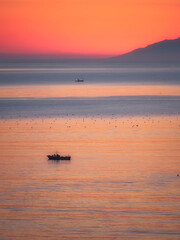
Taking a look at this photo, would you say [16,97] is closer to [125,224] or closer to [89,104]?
[89,104]

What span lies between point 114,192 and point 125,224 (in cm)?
413

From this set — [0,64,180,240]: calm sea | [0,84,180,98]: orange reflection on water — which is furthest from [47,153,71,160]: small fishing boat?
[0,84,180,98]: orange reflection on water

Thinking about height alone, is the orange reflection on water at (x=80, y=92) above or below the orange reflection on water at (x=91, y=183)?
above

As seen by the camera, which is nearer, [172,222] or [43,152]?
[172,222]

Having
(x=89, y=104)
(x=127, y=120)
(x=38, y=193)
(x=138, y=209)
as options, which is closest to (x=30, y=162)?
(x=38, y=193)

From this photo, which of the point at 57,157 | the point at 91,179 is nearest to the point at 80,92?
the point at 57,157

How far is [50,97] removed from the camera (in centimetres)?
8425

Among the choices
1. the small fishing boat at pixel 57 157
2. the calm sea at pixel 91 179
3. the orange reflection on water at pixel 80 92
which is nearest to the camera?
the calm sea at pixel 91 179

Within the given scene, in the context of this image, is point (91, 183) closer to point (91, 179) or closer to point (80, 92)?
point (91, 179)

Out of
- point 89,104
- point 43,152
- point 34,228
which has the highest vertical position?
point 89,104

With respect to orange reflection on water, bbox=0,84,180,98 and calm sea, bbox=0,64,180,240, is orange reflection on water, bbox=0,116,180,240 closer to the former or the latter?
calm sea, bbox=0,64,180,240

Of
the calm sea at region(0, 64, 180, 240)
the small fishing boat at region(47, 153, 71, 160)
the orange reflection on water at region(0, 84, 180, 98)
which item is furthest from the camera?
the orange reflection on water at region(0, 84, 180, 98)

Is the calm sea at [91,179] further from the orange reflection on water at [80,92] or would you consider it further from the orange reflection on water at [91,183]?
the orange reflection on water at [80,92]

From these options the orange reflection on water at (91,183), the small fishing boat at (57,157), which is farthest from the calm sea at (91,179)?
the small fishing boat at (57,157)
